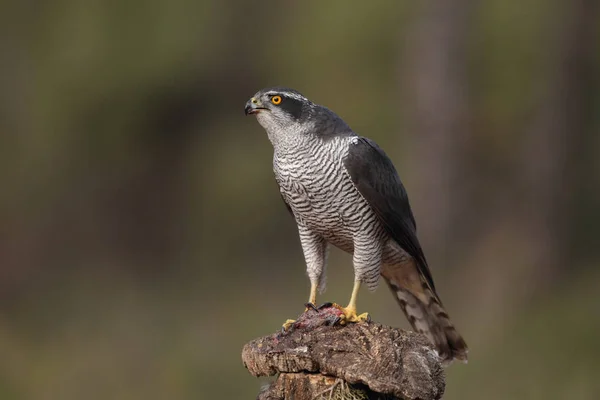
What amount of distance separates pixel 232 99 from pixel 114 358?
875 cm

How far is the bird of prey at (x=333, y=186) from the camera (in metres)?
5.12

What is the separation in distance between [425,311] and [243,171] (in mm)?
10354

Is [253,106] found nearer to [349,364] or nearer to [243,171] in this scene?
[349,364]

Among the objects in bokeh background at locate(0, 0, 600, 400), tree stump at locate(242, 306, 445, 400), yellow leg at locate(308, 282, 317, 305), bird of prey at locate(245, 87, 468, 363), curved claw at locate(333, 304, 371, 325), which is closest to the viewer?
tree stump at locate(242, 306, 445, 400)

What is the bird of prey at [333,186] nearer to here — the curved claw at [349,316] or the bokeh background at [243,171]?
the curved claw at [349,316]

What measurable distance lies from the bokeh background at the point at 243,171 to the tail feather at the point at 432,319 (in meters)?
2.95

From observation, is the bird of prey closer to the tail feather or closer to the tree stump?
the tail feather

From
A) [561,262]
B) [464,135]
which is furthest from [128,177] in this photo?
[561,262]

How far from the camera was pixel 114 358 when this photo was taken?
9820 mm

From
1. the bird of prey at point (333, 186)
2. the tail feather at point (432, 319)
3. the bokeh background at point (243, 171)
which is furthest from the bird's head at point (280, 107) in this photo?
the bokeh background at point (243, 171)

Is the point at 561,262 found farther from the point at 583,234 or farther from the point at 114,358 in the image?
the point at 114,358

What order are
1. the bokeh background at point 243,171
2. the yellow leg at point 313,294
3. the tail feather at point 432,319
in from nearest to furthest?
the yellow leg at point 313,294, the tail feather at point 432,319, the bokeh background at point 243,171

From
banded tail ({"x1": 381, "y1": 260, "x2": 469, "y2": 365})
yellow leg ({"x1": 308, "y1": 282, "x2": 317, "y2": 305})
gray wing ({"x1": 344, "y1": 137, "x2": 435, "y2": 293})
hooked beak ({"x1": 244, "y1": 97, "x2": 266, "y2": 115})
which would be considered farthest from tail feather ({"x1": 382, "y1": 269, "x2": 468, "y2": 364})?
hooked beak ({"x1": 244, "y1": 97, "x2": 266, "y2": 115})

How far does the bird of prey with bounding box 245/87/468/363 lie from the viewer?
16.8 feet
